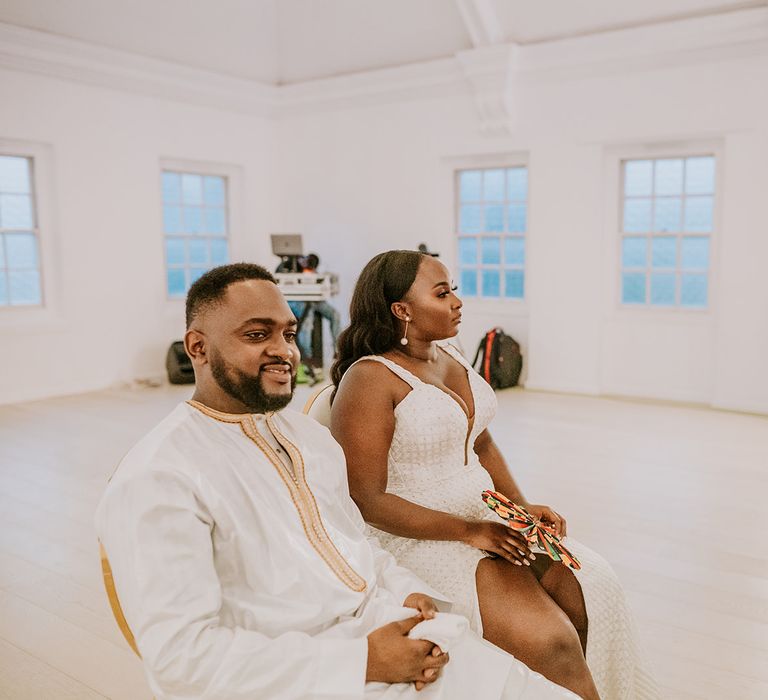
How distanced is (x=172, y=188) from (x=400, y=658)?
7.14m

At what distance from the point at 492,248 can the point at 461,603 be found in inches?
239

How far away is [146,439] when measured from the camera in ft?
4.40

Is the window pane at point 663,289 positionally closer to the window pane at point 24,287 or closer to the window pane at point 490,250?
the window pane at point 490,250

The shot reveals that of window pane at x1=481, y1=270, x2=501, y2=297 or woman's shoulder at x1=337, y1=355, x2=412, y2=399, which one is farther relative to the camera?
window pane at x1=481, y1=270, x2=501, y2=297

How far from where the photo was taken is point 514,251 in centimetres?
741

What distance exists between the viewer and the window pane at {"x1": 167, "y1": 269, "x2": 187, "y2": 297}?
25.6ft

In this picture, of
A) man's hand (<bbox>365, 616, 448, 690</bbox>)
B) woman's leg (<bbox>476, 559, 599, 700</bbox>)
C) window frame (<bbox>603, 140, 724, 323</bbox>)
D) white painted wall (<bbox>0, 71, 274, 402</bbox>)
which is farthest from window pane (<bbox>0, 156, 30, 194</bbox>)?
man's hand (<bbox>365, 616, 448, 690</bbox>)

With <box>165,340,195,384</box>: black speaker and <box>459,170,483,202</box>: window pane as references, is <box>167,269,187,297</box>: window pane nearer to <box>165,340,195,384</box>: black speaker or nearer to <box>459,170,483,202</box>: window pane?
<box>165,340,195,384</box>: black speaker

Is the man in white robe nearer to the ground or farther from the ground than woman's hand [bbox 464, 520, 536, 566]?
farther from the ground

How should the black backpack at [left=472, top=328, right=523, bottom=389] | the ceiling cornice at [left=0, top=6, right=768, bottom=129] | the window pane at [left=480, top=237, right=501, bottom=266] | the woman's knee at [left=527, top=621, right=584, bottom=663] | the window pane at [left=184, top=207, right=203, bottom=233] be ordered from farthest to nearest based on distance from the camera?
1. the window pane at [left=184, top=207, right=203, bottom=233]
2. the window pane at [left=480, top=237, right=501, bottom=266]
3. the black backpack at [left=472, top=328, right=523, bottom=389]
4. the ceiling cornice at [left=0, top=6, right=768, bottom=129]
5. the woman's knee at [left=527, top=621, right=584, bottom=663]

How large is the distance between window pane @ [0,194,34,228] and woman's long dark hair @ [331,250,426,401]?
18.1 feet

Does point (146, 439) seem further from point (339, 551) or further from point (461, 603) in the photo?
point (461, 603)

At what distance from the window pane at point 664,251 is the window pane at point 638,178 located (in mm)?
420

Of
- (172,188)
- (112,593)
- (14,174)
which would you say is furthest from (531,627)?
(172,188)
